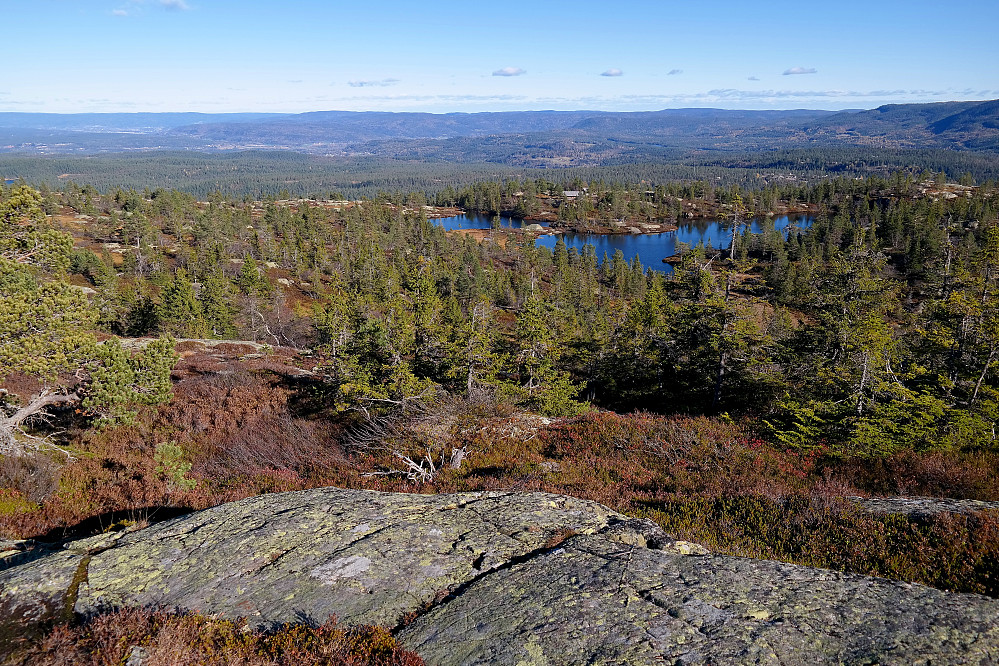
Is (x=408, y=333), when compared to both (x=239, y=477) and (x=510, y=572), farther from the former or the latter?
(x=510, y=572)

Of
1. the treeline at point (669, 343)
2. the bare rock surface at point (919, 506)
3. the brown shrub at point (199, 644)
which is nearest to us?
the brown shrub at point (199, 644)

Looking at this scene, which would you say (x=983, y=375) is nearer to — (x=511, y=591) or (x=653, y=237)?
(x=511, y=591)

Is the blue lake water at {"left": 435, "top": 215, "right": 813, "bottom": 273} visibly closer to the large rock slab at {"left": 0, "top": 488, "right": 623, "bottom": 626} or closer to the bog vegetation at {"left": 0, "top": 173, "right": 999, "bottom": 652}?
the bog vegetation at {"left": 0, "top": 173, "right": 999, "bottom": 652}

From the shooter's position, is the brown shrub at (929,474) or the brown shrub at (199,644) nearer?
the brown shrub at (199,644)

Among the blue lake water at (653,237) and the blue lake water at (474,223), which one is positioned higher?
the blue lake water at (474,223)

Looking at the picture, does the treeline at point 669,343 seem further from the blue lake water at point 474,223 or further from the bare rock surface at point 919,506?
the blue lake water at point 474,223

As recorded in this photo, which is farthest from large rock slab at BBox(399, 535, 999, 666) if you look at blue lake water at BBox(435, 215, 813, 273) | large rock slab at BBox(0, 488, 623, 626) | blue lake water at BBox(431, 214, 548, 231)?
blue lake water at BBox(431, 214, 548, 231)

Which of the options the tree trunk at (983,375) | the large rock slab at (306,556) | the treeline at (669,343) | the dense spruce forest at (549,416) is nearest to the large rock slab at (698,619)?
the large rock slab at (306,556)
